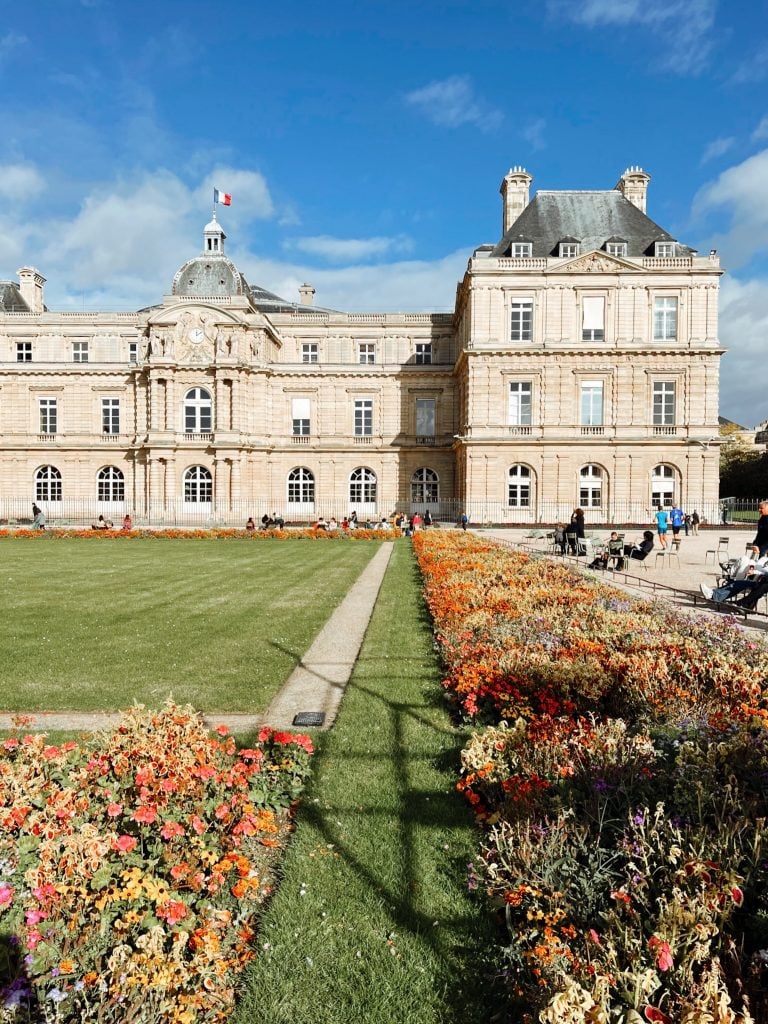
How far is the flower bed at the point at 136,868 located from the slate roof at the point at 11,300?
48071 millimetres

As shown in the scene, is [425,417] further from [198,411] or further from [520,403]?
[198,411]

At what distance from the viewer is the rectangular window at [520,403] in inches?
1347

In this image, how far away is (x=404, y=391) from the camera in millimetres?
40656

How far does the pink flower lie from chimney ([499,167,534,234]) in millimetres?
41313

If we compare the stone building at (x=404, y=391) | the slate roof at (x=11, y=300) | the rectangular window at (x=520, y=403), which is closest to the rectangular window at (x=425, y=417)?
the stone building at (x=404, y=391)

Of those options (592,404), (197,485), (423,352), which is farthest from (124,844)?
(423,352)

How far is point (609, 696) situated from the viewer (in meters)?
6.19

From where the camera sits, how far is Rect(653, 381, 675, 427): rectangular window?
34.0 metres

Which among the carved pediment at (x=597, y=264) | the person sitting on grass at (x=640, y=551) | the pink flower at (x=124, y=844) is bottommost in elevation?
the pink flower at (x=124, y=844)

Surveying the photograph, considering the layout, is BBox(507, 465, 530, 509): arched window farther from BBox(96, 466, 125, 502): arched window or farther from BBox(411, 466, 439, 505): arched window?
BBox(96, 466, 125, 502): arched window

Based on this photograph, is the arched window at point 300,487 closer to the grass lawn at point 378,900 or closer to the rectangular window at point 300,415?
the rectangular window at point 300,415

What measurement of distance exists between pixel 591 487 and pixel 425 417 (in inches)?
478

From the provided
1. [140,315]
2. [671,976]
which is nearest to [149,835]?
[671,976]

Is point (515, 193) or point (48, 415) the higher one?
point (515, 193)
